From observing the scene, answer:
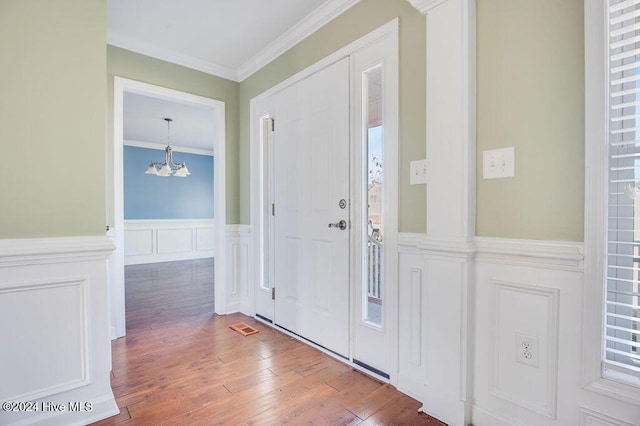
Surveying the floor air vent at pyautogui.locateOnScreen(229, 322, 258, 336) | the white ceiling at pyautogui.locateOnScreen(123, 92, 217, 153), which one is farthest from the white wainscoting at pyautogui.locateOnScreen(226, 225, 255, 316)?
the white ceiling at pyautogui.locateOnScreen(123, 92, 217, 153)

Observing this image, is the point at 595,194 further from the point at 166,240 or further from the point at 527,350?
the point at 166,240

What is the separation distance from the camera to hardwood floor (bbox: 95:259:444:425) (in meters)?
1.64

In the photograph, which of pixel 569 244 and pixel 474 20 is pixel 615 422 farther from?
pixel 474 20

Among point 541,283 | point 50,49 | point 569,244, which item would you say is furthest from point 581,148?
point 50,49

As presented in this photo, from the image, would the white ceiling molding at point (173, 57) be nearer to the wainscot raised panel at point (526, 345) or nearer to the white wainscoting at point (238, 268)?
the white wainscoting at point (238, 268)

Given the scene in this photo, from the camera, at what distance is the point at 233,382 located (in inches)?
77.6

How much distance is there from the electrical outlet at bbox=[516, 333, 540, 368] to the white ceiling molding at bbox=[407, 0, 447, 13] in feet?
5.44

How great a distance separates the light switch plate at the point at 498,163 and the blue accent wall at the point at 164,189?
6.69 m

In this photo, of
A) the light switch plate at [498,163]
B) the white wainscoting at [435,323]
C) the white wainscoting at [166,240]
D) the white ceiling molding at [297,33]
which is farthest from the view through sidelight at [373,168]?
the white wainscoting at [166,240]

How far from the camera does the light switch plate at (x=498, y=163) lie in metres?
1.45

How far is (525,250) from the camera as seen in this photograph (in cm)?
140

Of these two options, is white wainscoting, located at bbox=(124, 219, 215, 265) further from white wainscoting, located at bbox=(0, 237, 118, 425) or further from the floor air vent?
white wainscoting, located at bbox=(0, 237, 118, 425)

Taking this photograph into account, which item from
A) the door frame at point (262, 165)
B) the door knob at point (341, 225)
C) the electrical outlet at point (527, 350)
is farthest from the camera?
the door knob at point (341, 225)

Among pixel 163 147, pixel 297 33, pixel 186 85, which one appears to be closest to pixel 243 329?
pixel 186 85
